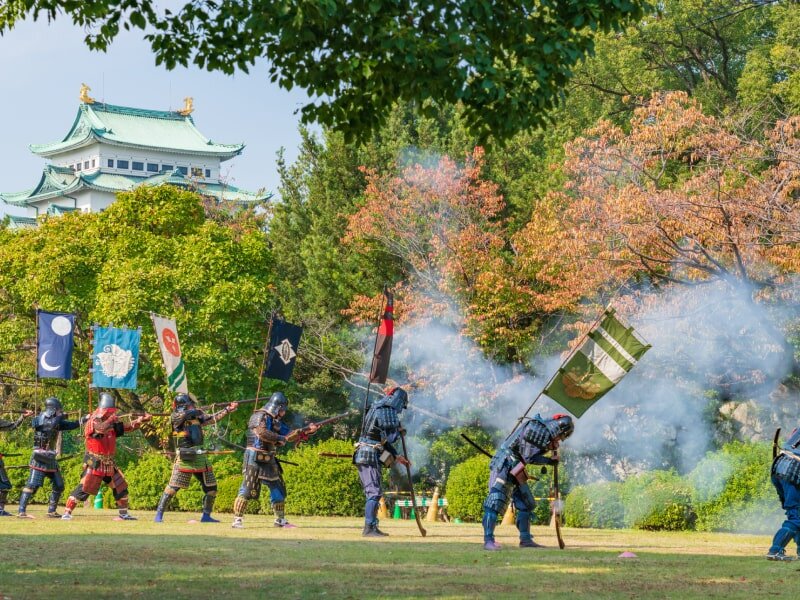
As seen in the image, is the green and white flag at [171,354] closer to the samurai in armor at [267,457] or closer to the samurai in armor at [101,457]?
the samurai in armor at [101,457]

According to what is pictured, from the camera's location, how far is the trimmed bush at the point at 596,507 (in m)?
22.0

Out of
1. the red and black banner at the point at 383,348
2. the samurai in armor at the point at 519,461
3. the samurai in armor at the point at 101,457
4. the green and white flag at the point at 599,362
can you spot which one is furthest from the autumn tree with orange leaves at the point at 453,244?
the samurai in armor at the point at 519,461

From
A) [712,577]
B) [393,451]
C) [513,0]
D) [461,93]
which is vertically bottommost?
[712,577]

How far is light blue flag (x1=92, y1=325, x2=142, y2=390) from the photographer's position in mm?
24438

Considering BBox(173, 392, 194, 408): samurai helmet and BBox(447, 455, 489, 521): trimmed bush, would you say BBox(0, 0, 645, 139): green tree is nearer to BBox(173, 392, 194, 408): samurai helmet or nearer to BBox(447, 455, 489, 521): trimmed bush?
BBox(173, 392, 194, 408): samurai helmet

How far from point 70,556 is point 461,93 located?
6453 millimetres

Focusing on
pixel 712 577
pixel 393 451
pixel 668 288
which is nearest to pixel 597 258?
pixel 668 288

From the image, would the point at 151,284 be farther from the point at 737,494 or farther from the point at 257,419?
the point at 737,494

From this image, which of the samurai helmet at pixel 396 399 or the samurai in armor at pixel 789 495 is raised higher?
the samurai helmet at pixel 396 399

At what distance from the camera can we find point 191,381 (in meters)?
28.6

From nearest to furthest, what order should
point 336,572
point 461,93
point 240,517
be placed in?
point 461,93 → point 336,572 → point 240,517

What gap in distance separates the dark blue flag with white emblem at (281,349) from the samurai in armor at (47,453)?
4023mm

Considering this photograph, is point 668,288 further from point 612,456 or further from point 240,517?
point 240,517

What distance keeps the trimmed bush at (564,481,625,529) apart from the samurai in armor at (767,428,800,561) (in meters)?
8.90
